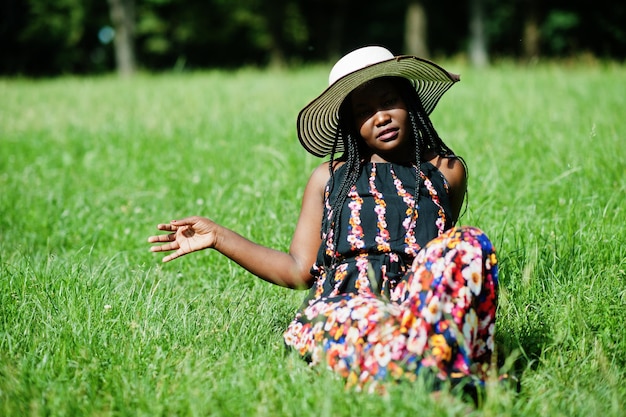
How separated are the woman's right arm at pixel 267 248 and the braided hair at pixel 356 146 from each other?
8cm

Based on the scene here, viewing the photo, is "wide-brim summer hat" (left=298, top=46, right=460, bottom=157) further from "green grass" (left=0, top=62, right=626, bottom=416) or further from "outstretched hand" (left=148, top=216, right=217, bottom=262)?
"green grass" (left=0, top=62, right=626, bottom=416)

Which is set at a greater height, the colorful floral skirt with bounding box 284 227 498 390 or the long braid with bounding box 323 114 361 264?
the long braid with bounding box 323 114 361 264

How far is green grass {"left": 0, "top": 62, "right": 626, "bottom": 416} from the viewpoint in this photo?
2.48 metres

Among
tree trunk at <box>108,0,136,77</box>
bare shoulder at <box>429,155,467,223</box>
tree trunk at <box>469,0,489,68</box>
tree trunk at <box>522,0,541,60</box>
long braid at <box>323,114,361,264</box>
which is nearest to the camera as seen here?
long braid at <box>323,114,361,264</box>

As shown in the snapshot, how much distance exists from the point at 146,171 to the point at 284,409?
4377mm

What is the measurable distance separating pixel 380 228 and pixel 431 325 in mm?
621

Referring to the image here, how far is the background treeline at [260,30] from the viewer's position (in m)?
30.3

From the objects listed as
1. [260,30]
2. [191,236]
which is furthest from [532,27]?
[191,236]

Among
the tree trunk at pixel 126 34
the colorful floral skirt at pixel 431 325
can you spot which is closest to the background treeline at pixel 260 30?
A: the tree trunk at pixel 126 34

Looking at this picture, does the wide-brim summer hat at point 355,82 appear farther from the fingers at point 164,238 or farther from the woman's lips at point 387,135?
the fingers at point 164,238

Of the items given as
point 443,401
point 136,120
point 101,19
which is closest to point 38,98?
point 136,120

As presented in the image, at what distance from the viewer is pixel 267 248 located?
3.05 m

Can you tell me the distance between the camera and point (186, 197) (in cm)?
552

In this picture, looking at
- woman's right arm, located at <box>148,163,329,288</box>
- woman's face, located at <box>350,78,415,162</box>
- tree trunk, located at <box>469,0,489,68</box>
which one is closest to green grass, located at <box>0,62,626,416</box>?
woman's right arm, located at <box>148,163,329,288</box>
